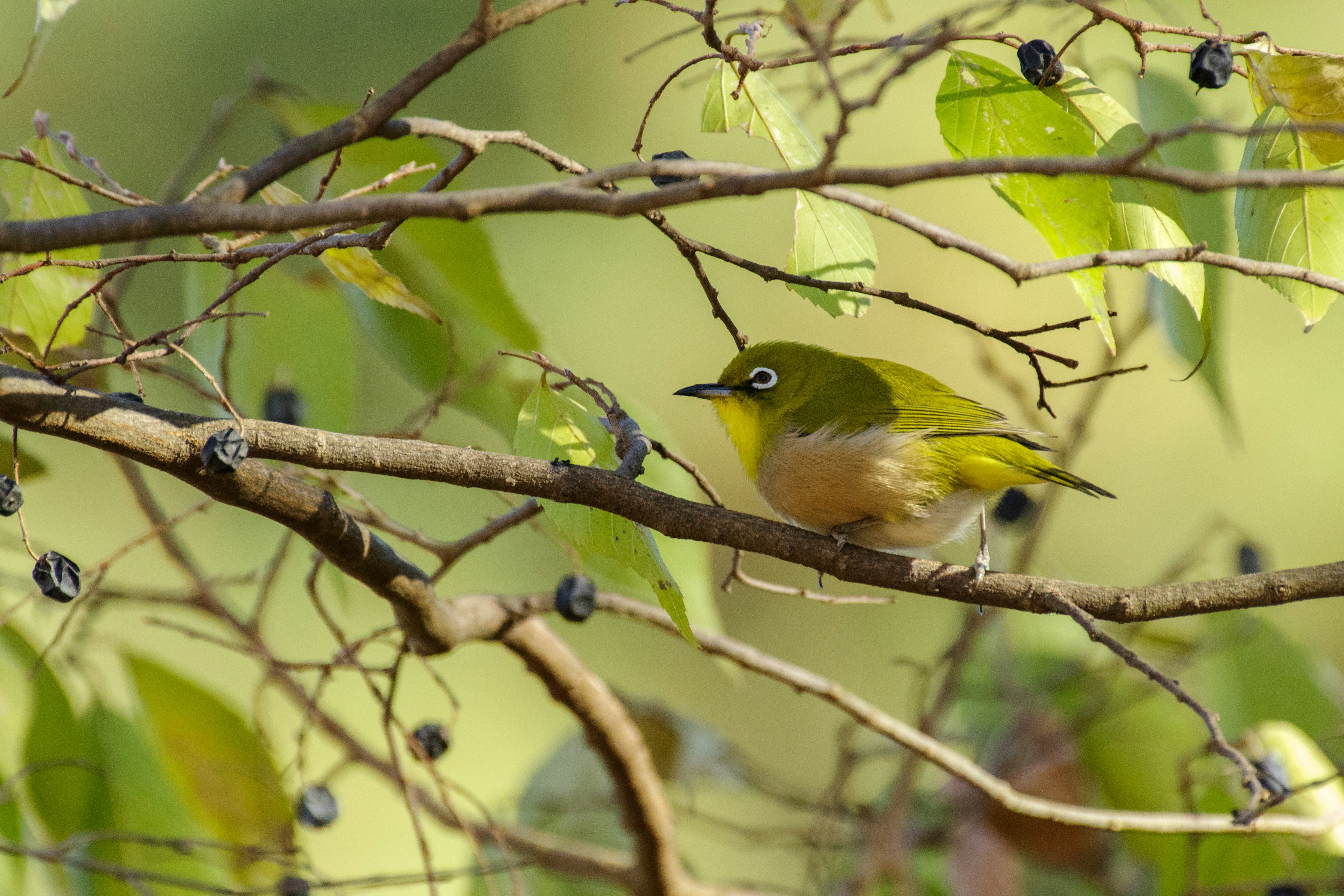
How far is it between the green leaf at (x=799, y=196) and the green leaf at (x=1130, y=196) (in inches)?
13.1

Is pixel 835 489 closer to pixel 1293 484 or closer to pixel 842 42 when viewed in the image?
pixel 842 42

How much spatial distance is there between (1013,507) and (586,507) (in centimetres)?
176

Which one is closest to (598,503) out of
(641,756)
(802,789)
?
(641,756)

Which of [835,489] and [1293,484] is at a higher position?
[1293,484]

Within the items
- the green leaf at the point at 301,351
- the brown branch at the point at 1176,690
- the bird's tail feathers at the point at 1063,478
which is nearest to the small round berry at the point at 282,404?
the green leaf at the point at 301,351

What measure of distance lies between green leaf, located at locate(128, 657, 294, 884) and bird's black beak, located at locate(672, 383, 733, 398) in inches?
49.2

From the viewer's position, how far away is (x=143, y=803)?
7.16 ft

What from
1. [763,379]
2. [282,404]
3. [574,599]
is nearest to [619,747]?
[574,599]

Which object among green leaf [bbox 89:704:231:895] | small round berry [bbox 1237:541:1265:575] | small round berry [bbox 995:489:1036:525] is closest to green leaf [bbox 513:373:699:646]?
green leaf [bbox 89:704:231:895]

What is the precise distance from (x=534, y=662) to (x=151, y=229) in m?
1.29

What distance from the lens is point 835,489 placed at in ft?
6.91

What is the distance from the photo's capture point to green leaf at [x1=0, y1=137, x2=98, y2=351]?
1.60 m

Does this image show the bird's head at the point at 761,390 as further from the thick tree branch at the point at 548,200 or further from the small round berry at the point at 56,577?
the thick tree branch at the point at 548,200

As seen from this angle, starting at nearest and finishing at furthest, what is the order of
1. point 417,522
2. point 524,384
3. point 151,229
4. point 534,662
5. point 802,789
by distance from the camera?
point 151,229
point 534,662
point 524,384
point 802,789
point 417,522
